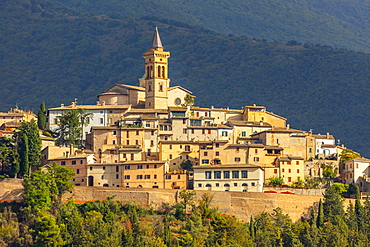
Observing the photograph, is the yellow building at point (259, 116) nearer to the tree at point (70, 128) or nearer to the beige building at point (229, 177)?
the tree at point (70, 128)

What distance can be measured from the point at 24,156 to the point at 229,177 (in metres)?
22.6

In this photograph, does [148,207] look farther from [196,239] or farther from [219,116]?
[219,116]

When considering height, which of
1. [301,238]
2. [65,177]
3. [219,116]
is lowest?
[301,238]

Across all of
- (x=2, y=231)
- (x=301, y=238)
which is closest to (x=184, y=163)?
(x=301, y=238)

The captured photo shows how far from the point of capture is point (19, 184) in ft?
300

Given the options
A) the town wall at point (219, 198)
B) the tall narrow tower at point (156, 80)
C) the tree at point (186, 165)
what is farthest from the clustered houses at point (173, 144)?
the town wall at point (219, 198)

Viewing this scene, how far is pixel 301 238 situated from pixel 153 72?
128ft

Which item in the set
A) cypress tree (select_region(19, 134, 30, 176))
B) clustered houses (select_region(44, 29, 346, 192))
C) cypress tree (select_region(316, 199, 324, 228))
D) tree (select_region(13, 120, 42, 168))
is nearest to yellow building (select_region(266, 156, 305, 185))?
clustered houses (select_region(44, 29, 346, 192))

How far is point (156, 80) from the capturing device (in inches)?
4719

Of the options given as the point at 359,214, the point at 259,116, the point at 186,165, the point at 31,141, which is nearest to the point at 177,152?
the point at 186,165

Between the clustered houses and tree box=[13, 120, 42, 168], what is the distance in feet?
6.68

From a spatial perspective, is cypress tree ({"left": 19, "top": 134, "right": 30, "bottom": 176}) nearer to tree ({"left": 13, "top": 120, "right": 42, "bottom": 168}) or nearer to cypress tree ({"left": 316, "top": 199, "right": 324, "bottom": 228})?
tree ({"left": 13, "top": 120, "right": 42, "bottom": 168})

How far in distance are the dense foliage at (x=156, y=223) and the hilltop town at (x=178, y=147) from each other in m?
4.61

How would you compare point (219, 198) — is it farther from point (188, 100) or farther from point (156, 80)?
point (156, 80)
